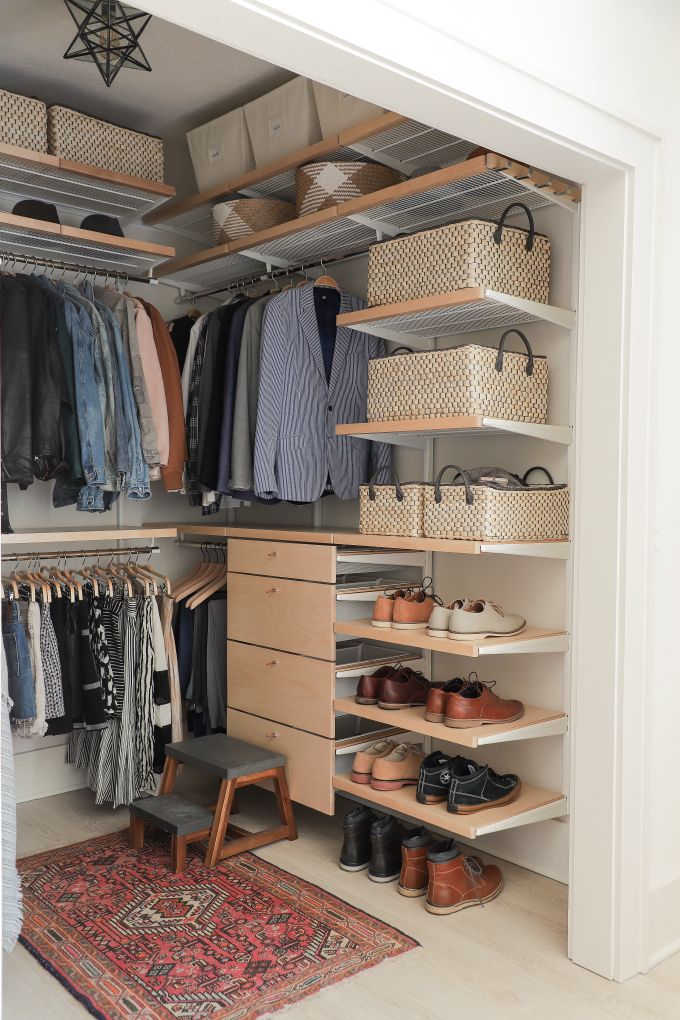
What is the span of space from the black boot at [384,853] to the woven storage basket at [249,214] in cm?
221

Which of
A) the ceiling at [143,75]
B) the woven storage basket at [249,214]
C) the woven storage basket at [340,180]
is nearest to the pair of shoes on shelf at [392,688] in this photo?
the woven storage basket at [340,180]

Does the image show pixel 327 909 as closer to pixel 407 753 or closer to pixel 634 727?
pixel 407 753

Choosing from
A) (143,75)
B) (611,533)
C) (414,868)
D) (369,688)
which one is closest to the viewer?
(611,533)

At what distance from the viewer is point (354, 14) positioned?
1588 millimetres

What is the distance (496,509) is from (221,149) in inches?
75.1

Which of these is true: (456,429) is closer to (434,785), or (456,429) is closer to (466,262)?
(466,262)

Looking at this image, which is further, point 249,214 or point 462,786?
point 249,214

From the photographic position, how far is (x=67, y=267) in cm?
347

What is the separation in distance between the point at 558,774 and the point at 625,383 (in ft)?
4.17

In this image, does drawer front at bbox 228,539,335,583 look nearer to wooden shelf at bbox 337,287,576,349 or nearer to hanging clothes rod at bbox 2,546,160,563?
hanging clothes rod at bbox 2,546,160,563

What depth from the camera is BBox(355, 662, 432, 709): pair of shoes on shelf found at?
2826mm

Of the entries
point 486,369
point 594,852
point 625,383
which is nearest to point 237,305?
point 486,369

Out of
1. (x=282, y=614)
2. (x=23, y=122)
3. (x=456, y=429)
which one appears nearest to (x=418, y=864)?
(x=282, y=614)

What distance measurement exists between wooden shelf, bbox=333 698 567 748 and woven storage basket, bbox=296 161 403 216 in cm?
168
